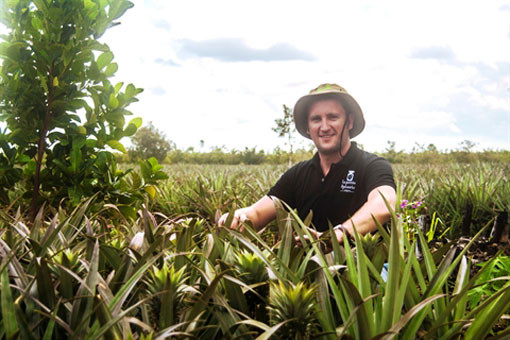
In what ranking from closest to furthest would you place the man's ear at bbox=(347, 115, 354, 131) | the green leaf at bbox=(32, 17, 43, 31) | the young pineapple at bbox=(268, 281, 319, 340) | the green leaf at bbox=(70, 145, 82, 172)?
the young pineapple at bbox=(268, 281, 319, 340), the green leaf at bbox=(32, 17, 43, 31), the green leaf at bbox=(70, 145, 82, 172), the man's ear at bbox=(347, 115, 354, 131)

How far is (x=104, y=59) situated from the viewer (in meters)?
3.25

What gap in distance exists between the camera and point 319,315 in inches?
50.0

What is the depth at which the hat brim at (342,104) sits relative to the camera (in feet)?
11.5

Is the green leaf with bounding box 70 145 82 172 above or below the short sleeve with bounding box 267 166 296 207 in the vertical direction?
above

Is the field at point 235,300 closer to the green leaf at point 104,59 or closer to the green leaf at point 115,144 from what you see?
the green leaf at point 115,144

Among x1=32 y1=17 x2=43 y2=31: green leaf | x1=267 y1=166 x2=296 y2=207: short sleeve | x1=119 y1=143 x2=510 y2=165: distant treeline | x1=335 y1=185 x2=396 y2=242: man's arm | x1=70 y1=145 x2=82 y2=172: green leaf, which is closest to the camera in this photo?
x1=335 y1=185 x2=396 y2=242: man's arm

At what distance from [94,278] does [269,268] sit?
20.8 inches

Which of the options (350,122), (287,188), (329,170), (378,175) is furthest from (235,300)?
(350,122)

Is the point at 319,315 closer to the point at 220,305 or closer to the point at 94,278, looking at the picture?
the point at 220,305

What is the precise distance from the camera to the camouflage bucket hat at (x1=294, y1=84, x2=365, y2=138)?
3.46 m

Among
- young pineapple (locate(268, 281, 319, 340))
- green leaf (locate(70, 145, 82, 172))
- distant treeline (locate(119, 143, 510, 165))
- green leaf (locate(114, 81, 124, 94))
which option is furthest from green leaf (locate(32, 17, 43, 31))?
distant treeline (locate(119, 143, 510, 165))

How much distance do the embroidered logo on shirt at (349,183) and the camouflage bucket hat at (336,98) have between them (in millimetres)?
490

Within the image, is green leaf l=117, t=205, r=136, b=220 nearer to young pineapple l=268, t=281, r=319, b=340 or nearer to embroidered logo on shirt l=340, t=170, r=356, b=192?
embroidered logo on shirt l=340, t=170, r=356, b=192

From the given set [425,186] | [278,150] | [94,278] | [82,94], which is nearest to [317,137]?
[82,94]
